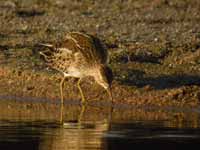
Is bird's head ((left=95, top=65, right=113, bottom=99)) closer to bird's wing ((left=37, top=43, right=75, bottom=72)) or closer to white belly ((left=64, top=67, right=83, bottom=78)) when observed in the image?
white belly ((left=64, top=67, right=83, bottom=78))

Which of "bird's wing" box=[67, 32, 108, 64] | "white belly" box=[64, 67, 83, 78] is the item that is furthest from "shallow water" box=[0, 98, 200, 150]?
"bird's wing" box=[67, 32, 108, 64]

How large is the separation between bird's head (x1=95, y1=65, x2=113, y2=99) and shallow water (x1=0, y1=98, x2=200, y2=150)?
1.18 ft

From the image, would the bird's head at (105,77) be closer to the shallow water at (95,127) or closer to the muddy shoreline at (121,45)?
the shallow water at (95,127)

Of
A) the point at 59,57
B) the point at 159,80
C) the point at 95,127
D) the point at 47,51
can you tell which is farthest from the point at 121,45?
the point at 95,127

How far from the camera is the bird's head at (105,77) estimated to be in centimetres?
1734

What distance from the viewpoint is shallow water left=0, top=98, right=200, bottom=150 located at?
13.5m

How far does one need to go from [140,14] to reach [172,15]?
0.76 metres

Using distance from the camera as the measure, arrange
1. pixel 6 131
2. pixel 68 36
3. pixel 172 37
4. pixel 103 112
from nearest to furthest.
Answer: pixel 6 131 → pixel 103 112 → pixel 68 36 → pixel 172 37

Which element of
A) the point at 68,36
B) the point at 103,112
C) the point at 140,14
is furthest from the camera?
the point at 140,14

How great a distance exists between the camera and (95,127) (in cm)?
1487

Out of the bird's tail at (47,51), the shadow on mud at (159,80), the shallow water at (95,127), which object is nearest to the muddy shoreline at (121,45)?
the shadow on mud at (159,80)

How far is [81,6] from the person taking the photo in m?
26.0

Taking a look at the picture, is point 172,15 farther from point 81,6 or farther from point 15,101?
point 15,101

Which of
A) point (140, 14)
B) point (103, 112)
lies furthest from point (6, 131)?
point (140, 14)
